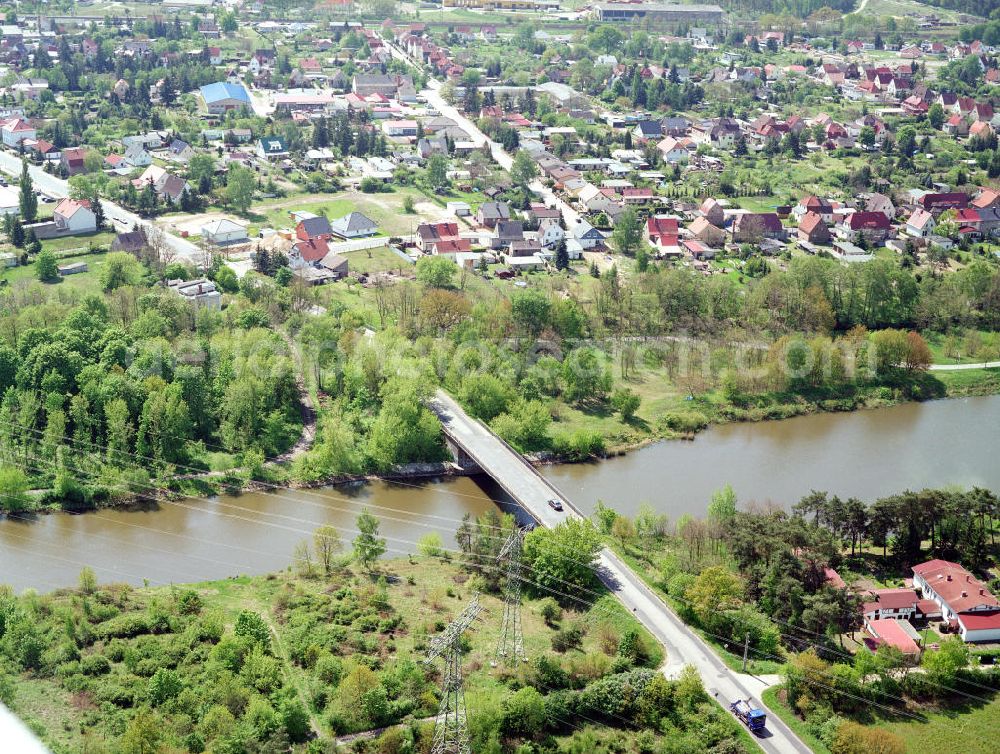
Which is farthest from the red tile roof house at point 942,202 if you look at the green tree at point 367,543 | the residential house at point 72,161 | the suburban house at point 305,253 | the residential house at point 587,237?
the residential house at point 72,161

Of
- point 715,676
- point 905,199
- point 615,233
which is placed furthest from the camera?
point 905,199

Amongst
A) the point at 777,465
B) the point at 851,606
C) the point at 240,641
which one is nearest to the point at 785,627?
the point at 851,606

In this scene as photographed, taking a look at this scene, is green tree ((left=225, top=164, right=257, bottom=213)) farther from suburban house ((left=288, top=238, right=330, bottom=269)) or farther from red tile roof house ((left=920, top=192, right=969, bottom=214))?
Answer: red tile roof house ((left=920, top=192, right=969, bottom=214))

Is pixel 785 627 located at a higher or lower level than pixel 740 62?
lower

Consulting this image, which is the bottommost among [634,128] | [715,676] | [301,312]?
[715,676]

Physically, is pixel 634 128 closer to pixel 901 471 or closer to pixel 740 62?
pixel 740 62

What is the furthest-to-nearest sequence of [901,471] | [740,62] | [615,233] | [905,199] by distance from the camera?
[740,62], [905,199], [615,233], [901,471]
